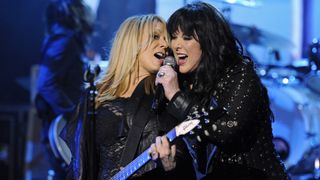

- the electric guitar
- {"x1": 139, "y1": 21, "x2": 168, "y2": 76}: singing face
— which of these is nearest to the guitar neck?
the electric guitar

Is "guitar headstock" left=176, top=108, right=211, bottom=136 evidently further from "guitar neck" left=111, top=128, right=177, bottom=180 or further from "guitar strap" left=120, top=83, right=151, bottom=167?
"guitar strap" left=120, top=83, right=151, bottom=167

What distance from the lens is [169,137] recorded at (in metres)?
2.17

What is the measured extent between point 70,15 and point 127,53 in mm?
2287

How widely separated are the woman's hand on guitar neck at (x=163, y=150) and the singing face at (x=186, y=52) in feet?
1.24

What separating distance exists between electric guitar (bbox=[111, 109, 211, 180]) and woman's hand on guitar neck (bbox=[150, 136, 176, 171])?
1.0 inches

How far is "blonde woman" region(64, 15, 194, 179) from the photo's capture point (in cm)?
242

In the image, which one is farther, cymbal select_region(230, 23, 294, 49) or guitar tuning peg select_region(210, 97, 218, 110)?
cymbal select_region(230, 23, 294, 49)

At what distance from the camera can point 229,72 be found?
233 cm

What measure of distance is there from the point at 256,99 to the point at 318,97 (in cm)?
273

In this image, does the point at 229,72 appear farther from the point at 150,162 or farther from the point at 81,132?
the point at 81,132

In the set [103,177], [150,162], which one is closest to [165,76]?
[150,162]

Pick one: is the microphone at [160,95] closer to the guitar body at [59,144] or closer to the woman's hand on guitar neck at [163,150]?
the woman's hand on guitar neck at [163,150]

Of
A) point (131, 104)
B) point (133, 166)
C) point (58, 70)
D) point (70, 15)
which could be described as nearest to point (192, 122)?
point (133, 166)

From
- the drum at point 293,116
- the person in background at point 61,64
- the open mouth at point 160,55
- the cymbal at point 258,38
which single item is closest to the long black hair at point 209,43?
the open mouth at point 160,55
